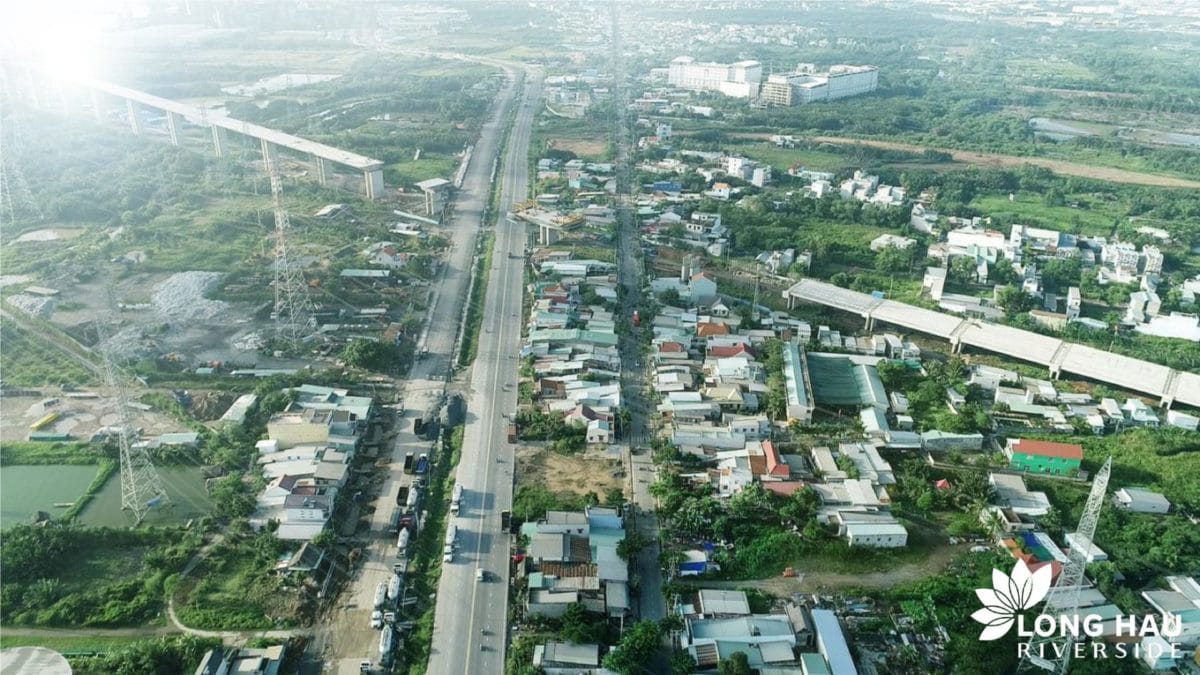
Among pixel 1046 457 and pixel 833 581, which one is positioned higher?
pixel 1046 457

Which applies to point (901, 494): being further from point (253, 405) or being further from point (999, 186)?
point (999, 186)

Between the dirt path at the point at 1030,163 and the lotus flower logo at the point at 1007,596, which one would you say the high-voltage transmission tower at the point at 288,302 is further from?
the dirt path at the point at 1030,163

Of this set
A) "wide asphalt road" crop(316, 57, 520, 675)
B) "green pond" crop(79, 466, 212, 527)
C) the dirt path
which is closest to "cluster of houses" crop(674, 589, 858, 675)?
"wide asphalt road" crop(316, 57, 520, 675)

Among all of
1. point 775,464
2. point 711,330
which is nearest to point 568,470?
point 775,464

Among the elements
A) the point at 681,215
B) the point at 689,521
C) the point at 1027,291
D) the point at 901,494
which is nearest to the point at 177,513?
the point at 689,521

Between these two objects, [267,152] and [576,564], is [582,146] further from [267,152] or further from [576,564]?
[576,564]
